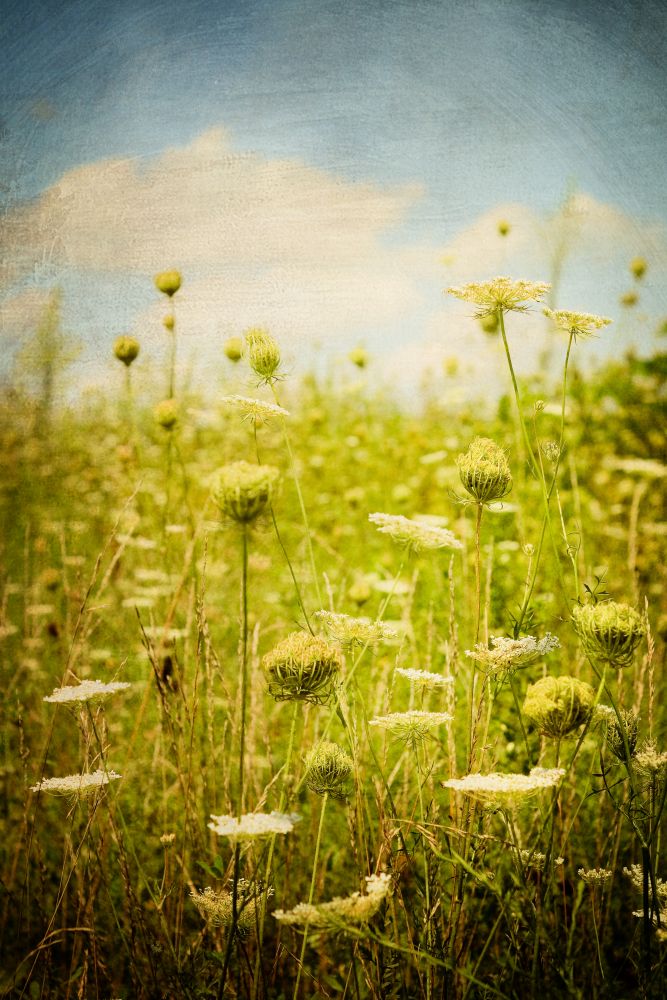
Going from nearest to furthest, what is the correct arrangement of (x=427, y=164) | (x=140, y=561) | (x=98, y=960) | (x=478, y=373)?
(x=98, y=960) → (x=427, y=164) → (x=140, y=561) → (x=478, y=373)

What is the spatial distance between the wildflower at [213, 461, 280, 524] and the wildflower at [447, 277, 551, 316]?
0.55 meters

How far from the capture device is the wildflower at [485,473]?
1.08 meters

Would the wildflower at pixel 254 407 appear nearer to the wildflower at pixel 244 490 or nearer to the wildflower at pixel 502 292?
the wildflower at pixel 244 490

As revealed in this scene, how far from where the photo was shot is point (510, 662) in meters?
1.01

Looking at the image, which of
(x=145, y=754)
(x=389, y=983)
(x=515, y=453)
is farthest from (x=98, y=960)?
(x=515, y=453)

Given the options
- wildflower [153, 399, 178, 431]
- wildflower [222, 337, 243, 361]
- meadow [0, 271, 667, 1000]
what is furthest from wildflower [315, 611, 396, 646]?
wildflower [222, 337, 243, 361]

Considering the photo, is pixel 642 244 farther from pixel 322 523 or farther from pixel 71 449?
pixel 71 449

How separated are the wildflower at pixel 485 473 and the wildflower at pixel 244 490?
35cm

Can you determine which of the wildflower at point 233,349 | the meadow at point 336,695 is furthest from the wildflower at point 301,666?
the wildflower at point 233,349

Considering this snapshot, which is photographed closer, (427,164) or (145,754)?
(145,754)

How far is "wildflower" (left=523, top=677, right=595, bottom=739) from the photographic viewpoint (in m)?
0.91

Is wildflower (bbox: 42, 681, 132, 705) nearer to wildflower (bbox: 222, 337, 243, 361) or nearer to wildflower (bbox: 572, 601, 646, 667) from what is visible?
wildflower (bbox: 572, 601, 646, 667)

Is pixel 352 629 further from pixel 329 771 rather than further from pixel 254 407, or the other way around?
pixel 254 407

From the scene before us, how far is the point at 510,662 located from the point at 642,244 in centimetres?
179
